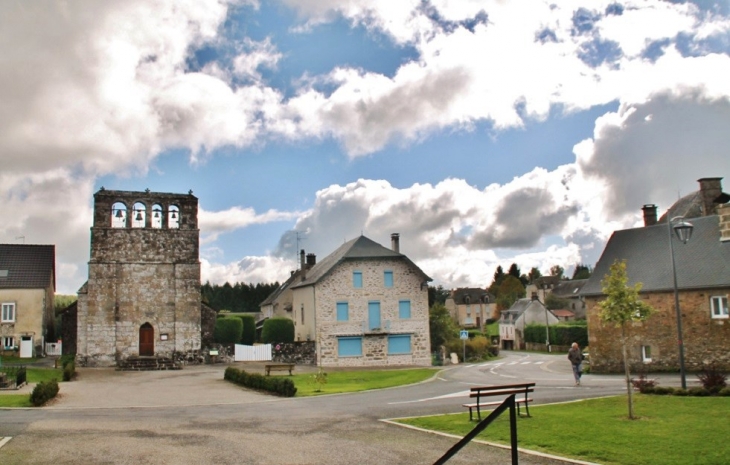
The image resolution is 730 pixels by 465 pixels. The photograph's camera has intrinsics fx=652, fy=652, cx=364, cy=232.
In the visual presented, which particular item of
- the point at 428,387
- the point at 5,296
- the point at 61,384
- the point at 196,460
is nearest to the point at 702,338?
the point at 428,387

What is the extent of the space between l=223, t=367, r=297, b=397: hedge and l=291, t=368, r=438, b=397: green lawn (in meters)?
0.55

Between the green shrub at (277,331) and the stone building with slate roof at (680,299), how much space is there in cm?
1978

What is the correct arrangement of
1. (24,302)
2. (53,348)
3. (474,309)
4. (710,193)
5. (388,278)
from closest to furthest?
(710,193) → (388,278) → (24,302) → (53,348) → (474,309)

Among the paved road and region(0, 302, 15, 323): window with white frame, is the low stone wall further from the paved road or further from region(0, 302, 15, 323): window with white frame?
region(0, 302, 15, 323): window with white frame

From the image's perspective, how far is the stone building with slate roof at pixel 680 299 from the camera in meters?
28.3

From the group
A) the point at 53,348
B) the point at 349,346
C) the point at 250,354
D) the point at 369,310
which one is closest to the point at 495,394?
the point at 349,346

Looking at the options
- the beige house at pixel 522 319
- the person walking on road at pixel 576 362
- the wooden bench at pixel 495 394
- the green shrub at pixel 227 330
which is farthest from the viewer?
the beige house at pixel 522 319

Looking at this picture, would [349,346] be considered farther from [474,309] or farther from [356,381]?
[474,309]

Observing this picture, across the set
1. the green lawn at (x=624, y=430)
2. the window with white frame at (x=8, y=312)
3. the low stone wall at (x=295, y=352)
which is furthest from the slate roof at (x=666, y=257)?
the window with white frame at (x=8, y=312)

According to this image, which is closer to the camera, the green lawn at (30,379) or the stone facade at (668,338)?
the green lawn at (30,379)

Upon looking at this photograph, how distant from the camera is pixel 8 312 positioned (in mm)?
43875

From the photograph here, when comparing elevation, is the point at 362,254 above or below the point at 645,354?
above

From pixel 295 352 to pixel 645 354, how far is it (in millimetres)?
19803

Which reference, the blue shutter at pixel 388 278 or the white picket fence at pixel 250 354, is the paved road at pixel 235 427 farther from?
the blue shutter at pixel 388 278
